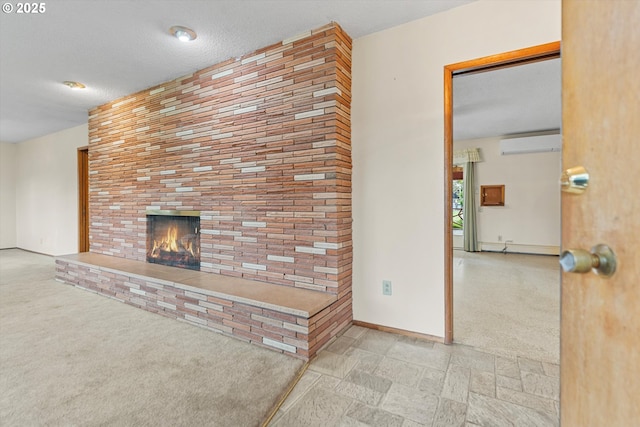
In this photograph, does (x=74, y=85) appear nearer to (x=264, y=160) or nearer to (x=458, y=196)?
(x=264, y=160)

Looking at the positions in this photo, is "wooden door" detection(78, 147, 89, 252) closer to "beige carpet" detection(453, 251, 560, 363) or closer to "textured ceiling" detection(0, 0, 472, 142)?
"textured ceiling" detection(0, 0, 472, 142)

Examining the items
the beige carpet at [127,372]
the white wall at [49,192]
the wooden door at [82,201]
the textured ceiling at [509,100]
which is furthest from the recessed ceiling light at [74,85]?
the textured ceiling at [509,100]

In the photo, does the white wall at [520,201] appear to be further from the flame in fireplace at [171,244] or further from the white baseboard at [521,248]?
the flame in fireplace at [171,244]

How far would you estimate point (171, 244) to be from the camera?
130 inches

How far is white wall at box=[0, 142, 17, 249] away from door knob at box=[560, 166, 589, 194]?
919 cm

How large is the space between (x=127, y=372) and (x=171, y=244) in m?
1.73

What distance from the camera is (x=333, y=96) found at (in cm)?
223

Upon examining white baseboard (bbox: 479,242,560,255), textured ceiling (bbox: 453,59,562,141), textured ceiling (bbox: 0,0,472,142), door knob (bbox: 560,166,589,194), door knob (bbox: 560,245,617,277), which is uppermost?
textured ceiling (bbox: 453,59,562,141)

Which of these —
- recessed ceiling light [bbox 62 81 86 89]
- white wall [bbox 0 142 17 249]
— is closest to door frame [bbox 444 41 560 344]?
recessed ceiling light [bbox 62 81 86 89]

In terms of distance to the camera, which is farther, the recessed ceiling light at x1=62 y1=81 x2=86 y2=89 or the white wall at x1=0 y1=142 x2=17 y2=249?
the white wall at x1=0 y1=142 x2=17 y2=249

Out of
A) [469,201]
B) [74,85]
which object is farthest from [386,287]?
[469,201]

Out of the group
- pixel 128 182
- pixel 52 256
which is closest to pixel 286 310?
pixel 128 182

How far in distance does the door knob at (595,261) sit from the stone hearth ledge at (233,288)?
1.54m

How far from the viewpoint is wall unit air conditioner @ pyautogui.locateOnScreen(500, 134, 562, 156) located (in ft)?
17.8
